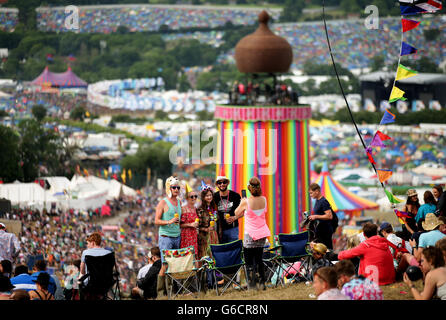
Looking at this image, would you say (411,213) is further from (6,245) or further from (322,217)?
(6,245)

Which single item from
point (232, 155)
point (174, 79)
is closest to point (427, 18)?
point (174, 79)

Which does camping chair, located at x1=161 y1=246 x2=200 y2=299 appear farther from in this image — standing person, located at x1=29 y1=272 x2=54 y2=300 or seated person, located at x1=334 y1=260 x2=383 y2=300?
seated person, located at x1=334 y1=260 x2=383 y2=300

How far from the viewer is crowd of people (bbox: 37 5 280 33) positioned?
6009 inches

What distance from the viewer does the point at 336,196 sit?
32719 mm

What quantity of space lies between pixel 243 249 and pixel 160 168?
61.3 m

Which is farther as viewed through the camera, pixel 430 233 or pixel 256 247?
pixel 256 247

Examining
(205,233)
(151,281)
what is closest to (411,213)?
(205,233)

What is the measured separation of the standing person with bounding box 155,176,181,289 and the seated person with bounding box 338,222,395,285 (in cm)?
208

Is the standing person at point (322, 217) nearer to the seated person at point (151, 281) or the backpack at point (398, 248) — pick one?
the backpack at point (398, 248)

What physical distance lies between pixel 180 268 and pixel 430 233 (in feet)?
9.84

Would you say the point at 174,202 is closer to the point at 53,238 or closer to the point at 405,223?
the point at 405,223

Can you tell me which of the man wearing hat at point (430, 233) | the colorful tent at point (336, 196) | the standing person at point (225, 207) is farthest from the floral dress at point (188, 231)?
the colorful tent at point (336, 196)

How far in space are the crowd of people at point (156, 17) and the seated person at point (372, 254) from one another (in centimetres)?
14344
